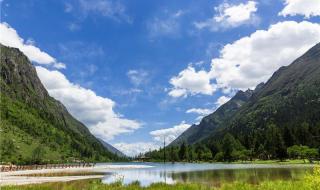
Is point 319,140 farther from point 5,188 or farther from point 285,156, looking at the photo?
point 5,188

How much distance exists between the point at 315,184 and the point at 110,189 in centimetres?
1979

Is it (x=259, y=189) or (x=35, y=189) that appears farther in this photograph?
(x=35, y=189)

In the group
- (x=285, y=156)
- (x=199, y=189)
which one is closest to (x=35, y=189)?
(x=199, y=189)

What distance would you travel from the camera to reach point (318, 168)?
2378 cm

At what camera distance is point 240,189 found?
3406 centimetres

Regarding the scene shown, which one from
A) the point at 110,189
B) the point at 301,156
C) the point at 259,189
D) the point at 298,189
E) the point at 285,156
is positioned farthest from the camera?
the point at 285,156

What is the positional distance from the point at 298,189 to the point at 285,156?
17653cm

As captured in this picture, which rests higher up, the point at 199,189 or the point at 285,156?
the point at 285,156

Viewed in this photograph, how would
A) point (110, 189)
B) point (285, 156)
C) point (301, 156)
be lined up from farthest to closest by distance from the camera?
point (285, 156) → point (301, 156) → point (110, 189)

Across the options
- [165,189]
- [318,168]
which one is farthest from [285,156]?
[318,168]

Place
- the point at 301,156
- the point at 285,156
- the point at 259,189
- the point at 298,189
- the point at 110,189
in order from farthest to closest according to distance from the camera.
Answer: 1. the point at 285,156
2. the point at 301,156
3. the point at 110,189
4. the point at 259,189
5. the point at 298,189

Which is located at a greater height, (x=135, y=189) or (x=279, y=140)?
(x=279, y=140)

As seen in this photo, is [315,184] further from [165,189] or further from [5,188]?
[5,188]

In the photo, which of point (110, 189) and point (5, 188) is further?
point (110, 189)
